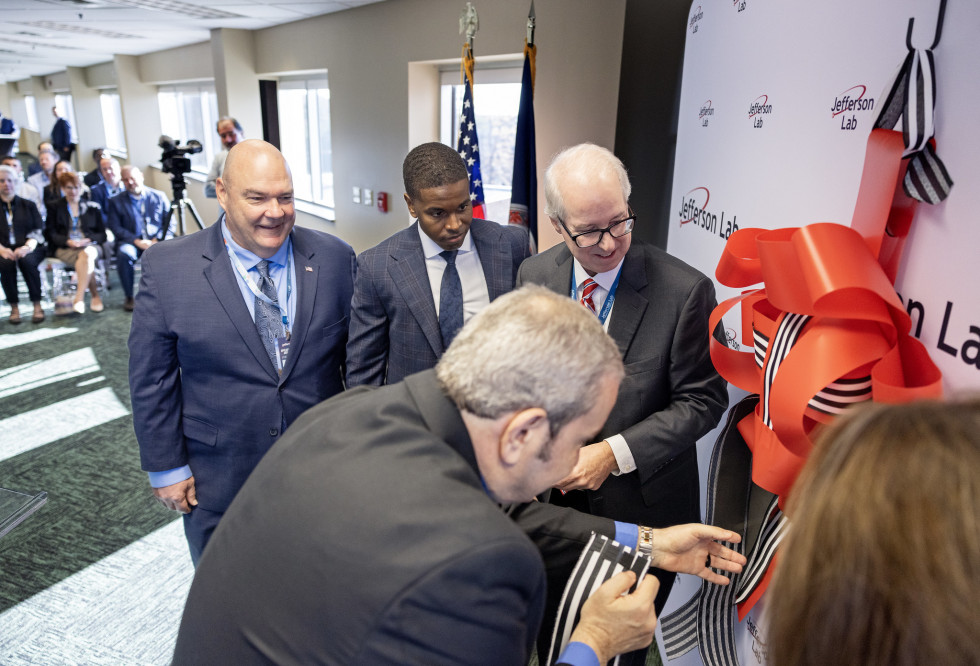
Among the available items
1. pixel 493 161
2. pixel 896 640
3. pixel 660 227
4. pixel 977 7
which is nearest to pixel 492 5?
pixel 493 161

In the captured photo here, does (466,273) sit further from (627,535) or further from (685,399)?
(627,535)

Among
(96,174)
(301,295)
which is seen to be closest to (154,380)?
(301,295)

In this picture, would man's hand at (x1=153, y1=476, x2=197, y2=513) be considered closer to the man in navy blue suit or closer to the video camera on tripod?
the man in navy blue suit

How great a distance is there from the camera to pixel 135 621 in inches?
94.5

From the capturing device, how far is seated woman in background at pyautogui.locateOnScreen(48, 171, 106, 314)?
21.7ft

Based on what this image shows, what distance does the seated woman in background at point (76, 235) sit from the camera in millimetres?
6621

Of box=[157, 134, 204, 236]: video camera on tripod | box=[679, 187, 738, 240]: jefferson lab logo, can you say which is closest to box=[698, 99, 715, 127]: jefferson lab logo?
box=[679, 187, 738, 240]: jefferson lab logo

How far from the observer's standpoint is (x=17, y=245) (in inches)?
250

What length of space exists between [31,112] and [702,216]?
2650 cm

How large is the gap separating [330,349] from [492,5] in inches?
133

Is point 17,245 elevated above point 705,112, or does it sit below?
below

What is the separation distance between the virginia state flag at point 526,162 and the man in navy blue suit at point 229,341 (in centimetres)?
189

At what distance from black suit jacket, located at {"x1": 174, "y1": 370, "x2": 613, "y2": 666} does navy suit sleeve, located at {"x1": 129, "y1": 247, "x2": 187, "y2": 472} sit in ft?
3.35

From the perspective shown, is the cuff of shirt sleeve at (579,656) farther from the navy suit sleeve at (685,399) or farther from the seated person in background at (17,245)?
the seated person in background at (17,245)
